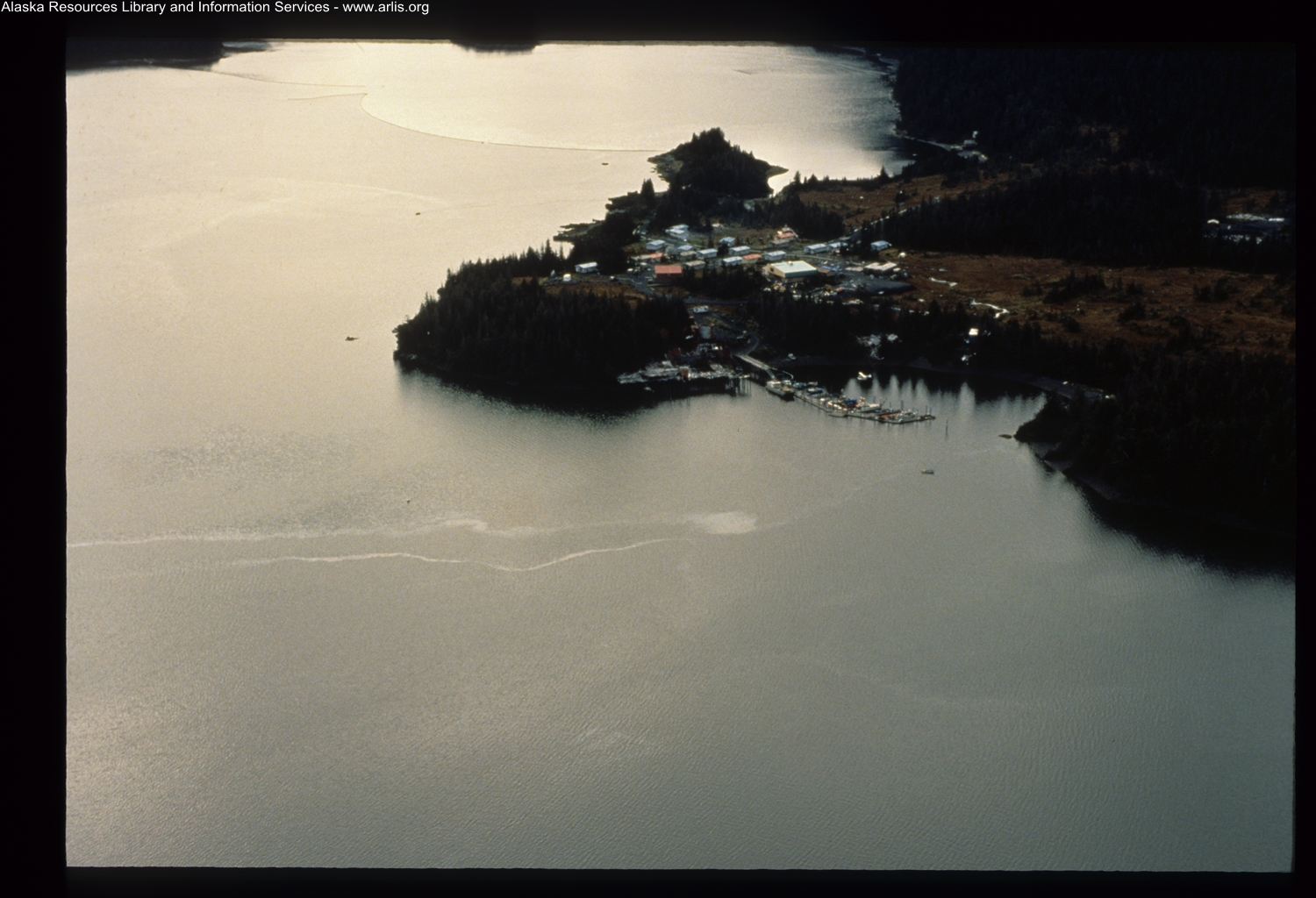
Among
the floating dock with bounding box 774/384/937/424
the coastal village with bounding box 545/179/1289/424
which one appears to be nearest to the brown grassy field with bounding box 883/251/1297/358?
the coastal village with bounding box 545/179/1289/424

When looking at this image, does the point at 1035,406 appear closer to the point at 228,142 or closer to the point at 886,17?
the point at 886,17

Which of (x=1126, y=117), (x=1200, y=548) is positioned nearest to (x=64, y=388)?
(x=1200, y=548)

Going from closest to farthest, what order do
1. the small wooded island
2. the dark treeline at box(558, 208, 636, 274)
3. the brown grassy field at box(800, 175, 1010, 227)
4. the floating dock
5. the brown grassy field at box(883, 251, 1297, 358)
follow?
the small wooded island < the floating dock < the brown grassy field at box(883, 251, 1297, 358) < the dark treeline at box(558, 208, 636, 274) < the brown grassy field at box(800, 175, 1010, 227)

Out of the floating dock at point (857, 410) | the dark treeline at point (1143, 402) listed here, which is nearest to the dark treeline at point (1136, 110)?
the dark treeline at point (1143, 402)

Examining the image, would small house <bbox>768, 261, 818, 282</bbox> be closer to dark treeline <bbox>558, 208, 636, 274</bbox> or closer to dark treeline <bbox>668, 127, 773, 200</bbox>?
dark treeline <bbox>558, 208, 636, 274</bbox>

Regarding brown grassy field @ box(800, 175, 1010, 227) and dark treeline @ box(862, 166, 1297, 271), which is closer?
dark treeline @ box(862, 166, 1297, 271)

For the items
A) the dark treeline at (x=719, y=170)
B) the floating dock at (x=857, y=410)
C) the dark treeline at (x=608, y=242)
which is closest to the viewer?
the floating dock at (x=857, y=410)

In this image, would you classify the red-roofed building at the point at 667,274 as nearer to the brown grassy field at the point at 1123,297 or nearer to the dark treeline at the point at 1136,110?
the brown grassy field at the point at 1123,297
